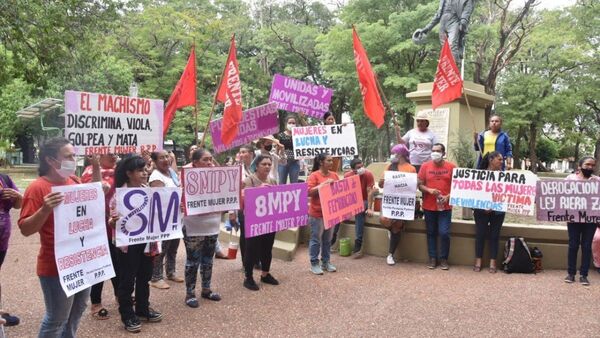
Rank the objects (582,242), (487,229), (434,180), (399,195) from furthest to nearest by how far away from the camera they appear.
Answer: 1. (399,195)
2. (434,180)
3. (487,229)
4. (582,242)

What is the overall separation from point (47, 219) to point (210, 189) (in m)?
2.36

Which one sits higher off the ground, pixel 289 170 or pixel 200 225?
pixel 289 170

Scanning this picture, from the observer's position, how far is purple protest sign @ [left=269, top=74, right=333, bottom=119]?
8711 millimetres

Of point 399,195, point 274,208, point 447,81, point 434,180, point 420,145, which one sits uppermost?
point 447,81

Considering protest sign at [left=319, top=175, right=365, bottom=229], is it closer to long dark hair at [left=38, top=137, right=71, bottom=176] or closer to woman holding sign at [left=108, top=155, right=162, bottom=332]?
woman holding sign at [left=108, top=155, right=162, bottom=332]

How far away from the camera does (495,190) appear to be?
7195 millimetres

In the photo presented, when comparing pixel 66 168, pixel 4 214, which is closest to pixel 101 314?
pixel 4 214

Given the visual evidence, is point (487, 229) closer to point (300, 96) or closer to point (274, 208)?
point (274, 208)

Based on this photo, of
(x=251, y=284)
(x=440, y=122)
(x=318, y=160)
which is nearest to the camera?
(x=251, y=284)

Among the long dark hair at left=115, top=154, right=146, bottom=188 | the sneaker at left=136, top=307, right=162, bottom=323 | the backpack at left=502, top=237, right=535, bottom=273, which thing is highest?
Answer: the long dark hair at left=115, top=154, right=146, bottom=188

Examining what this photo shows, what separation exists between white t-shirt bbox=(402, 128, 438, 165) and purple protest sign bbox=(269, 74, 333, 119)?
1644 mm

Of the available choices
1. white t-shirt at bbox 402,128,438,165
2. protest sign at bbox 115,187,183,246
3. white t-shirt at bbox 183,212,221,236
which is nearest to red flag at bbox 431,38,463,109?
white t-shirt at bbox 402,128,438,165

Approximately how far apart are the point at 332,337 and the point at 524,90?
30528 millimetres

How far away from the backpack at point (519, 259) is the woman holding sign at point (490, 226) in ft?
0.63
